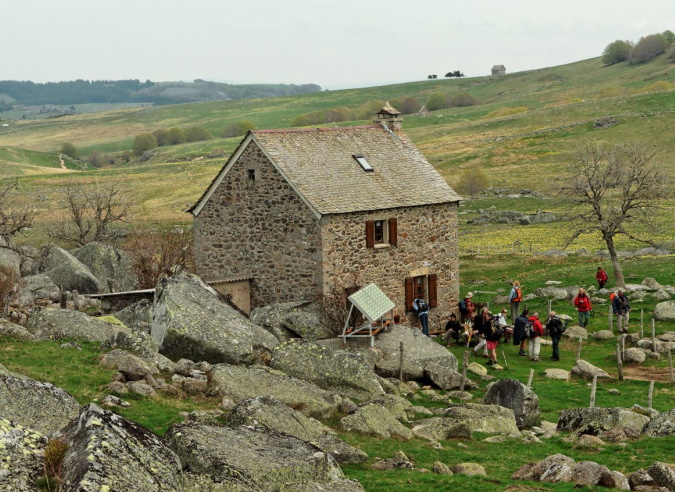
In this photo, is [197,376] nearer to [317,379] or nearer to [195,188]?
[317,379]

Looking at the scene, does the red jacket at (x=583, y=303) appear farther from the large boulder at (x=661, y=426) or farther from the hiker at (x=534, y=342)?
the large boulder at (x=661, y=426)

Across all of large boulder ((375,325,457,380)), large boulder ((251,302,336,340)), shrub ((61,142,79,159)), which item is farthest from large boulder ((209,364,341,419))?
shrub ((61,142,79,159))

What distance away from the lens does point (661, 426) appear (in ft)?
79.0

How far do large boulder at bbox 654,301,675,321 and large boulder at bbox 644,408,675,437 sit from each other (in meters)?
17.2

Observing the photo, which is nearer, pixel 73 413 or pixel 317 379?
pixel 73 413

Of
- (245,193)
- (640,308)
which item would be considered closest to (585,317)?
(640,308)

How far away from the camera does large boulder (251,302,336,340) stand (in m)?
36.7

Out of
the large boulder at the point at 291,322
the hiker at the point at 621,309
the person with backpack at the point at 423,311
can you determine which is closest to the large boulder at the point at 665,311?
the hiker at the point at 621,309

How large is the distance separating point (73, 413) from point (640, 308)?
32.3 m

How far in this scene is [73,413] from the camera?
17.5 metres

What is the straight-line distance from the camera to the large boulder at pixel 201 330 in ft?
92.9

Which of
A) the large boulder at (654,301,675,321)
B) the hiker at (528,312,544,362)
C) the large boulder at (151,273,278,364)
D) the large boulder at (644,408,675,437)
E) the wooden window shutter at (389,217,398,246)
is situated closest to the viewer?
the large boulder at (644,408,675,437)

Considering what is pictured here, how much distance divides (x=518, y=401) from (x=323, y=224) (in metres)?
14.0

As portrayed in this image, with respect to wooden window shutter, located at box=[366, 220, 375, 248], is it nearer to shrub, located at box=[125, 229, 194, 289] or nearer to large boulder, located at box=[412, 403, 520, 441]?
shrub, located at box=[125, 229, 194, 289]
